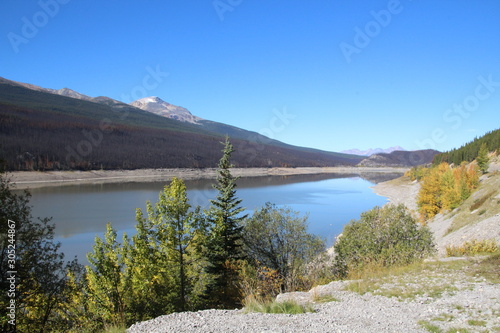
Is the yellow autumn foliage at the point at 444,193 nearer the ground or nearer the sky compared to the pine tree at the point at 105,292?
nearer the sky

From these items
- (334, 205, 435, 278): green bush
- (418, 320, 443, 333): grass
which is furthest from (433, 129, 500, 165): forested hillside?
(418, 320, 443, 333): grass

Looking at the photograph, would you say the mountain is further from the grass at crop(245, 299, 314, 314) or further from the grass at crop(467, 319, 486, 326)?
the grass at crop(467, 319, 486, 326)

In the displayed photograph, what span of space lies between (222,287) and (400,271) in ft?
25.2

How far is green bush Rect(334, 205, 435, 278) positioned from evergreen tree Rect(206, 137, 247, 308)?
14.9 feet

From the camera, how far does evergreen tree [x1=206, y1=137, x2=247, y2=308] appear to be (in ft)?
42.0

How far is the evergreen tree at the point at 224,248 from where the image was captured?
12.8 metres

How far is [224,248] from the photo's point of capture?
14.6 meters

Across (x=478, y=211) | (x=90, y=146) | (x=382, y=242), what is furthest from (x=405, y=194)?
(x=90, y=146)

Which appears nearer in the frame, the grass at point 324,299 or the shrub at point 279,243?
the grass at point 324,299

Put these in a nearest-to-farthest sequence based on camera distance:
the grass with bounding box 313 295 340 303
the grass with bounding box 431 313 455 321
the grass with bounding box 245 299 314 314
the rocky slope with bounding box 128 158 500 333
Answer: the rocky slope with bounding box 128 158 500 333
the grass with bounding box 431 313 455 321
the grass with bounding box 245 299 314 314
the grass with bounding box 313 295 340 303

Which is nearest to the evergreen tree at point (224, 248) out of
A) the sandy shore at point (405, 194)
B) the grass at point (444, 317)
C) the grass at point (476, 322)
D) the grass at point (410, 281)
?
the grass at point (410, 281)

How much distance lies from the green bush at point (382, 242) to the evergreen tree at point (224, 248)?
14.9ft

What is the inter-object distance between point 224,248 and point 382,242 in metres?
7.03

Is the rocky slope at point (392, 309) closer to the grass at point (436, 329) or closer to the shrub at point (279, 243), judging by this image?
the grass at point (436, 329)
